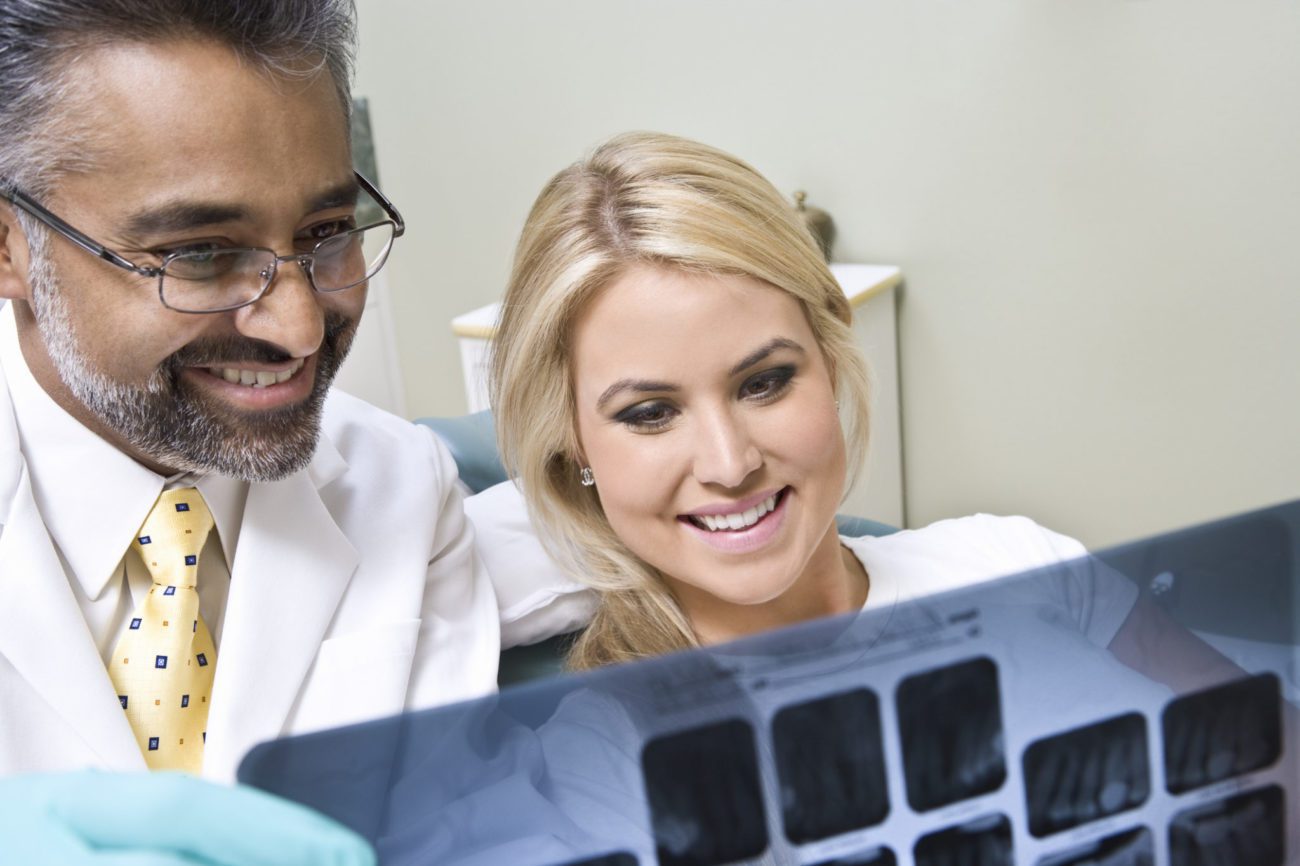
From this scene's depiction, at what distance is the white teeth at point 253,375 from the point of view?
91 cm

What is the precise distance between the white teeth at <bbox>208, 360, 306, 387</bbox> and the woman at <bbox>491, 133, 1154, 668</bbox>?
21cm

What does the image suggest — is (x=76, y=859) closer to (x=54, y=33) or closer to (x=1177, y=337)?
(x=54, y=33)

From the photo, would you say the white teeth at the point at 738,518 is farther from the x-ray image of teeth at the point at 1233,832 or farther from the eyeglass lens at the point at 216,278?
the x-ray image of teeth at the point at 1233,832

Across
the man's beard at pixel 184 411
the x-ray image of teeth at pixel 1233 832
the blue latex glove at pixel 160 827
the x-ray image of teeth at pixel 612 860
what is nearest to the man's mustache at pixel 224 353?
the man's beard at pixel 184 411

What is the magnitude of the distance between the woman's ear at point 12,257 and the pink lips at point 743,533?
530 millimetres

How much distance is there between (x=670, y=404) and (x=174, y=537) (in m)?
0.39

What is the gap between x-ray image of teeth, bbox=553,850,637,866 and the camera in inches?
16.7

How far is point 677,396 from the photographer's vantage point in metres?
0.97

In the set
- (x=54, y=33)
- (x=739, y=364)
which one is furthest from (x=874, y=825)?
(x=54, y=33)

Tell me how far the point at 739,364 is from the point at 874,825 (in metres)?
0.57

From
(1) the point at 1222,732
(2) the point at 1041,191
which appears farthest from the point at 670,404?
(2) the point at 1041,191

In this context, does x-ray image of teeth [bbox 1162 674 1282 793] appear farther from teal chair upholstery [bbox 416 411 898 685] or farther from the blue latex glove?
teal chair upholstery [bbox 416 411 898 685]

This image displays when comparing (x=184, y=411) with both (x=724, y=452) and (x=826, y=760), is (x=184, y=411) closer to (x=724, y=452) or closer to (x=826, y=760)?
(x=724, y=452)

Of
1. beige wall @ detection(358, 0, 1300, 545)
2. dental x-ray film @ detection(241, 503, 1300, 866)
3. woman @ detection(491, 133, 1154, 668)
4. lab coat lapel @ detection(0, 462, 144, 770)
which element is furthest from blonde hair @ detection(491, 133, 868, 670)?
beige wall @ detection(358, 0, 1300, 545)
